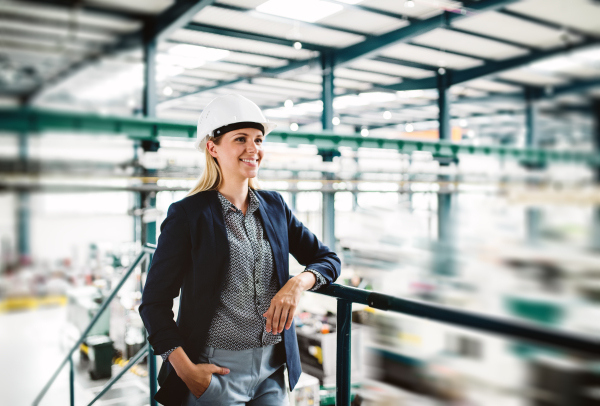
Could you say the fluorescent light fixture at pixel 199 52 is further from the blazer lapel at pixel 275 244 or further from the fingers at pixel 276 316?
the fingers at pixel 276 316

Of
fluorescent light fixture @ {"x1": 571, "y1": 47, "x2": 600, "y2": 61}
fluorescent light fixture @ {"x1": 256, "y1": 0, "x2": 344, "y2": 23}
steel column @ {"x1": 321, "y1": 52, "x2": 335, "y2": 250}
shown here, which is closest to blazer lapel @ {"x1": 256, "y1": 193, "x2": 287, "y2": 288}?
fluorescent light fixture @ {"x1": 571, "y1": 47, "x2": 600, "y2": 61}

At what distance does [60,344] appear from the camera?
31.2 ft

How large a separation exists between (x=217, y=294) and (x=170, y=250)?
0.62 ft

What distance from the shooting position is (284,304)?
133 cm

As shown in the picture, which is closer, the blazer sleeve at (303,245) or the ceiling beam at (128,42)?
the blazer sleeve at (303,245)

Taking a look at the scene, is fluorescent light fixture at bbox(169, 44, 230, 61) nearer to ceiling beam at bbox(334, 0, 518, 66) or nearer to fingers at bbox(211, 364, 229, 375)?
ceiling beam at bbox(334, 0, 518, 66)

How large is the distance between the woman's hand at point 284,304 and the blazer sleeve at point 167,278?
266 mm

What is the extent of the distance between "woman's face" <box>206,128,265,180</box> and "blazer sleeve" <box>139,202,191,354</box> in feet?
0.70

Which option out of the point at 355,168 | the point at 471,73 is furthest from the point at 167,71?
the point at 471,73

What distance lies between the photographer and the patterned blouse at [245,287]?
1.34 metres

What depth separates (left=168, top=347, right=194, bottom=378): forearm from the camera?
1.26 metres

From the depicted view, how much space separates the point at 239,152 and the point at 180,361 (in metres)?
0.64

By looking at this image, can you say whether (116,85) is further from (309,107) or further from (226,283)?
(226,283)

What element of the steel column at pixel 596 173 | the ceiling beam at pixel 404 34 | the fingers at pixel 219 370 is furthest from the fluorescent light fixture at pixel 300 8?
the fingers at pixel 219 370
